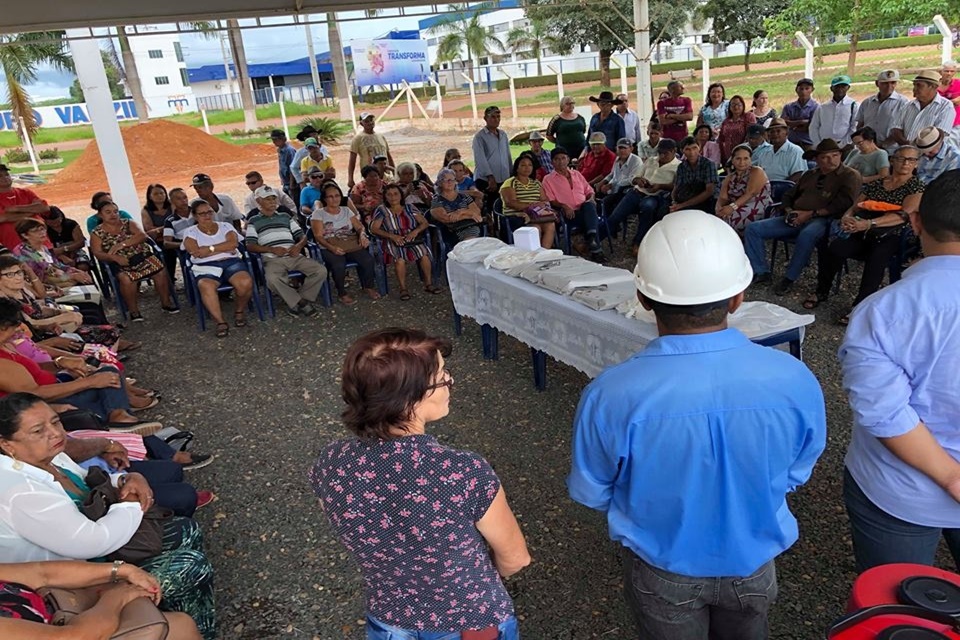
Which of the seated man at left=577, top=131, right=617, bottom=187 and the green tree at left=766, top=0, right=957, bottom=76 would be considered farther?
the green tree at left=766, top=0, right=957, bottom=76

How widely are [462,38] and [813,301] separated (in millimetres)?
34343

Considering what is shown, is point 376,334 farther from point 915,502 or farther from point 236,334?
point 236,334

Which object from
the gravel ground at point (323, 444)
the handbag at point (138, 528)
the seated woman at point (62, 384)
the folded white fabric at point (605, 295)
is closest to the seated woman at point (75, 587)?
the handbag at point (138, 528)

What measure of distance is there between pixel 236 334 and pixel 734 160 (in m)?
4.36

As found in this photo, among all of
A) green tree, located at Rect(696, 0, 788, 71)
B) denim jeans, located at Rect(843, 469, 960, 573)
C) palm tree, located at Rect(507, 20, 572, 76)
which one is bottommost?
denim jeans, located at Rect(843, 469, 960, 573)

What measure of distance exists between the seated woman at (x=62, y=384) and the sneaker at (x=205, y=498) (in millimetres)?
431

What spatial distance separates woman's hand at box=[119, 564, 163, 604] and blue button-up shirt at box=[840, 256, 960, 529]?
186 cm

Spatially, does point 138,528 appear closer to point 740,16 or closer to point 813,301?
point 813,301

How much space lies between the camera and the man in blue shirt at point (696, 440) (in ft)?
3.49

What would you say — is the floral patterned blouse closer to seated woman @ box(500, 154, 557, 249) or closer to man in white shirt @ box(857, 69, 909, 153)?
seated woman @ box(500, 154, 557, 249)

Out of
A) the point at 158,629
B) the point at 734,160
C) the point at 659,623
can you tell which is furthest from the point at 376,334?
the point at 734,160

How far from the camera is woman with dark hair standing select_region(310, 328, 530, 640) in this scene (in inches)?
44.9

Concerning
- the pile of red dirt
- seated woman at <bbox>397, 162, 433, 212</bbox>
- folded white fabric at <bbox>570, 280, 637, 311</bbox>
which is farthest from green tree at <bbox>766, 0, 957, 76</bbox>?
the pile of red dirt

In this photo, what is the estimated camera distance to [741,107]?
22.5 ft
